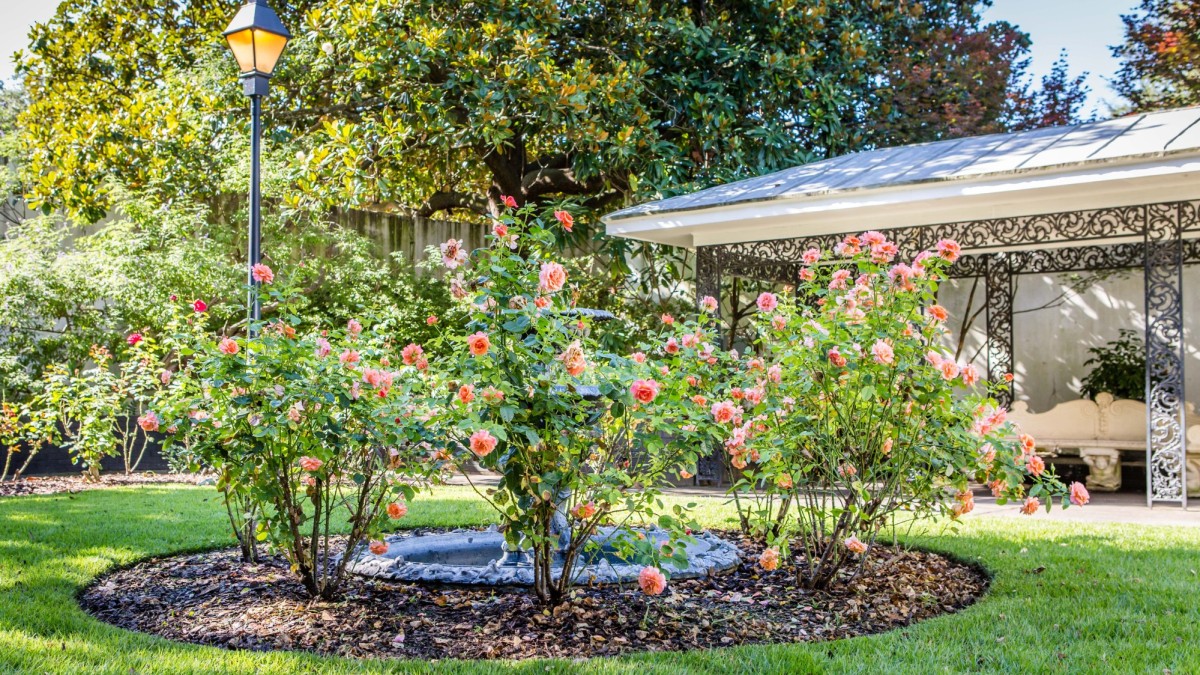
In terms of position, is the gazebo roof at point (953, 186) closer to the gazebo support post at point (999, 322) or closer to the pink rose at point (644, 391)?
the gazebo support post at point (999, 322)

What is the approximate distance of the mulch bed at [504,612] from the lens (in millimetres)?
3250

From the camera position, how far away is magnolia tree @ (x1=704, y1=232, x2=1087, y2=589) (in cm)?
370

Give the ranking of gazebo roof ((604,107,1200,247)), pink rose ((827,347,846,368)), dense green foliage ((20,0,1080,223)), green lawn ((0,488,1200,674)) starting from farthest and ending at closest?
dense green foliage ((20,0,1080,223)), gazebo roof ((604,107,1200,247)), pink rose ((827,347,846,368)), green lawn ((0,488,1200,674))

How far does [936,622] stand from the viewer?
11.4ft

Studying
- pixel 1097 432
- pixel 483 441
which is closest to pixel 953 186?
pixel 1097 432

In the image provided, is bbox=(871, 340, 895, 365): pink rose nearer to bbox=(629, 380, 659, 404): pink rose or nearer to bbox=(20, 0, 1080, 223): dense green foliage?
bbox=(629, 380, 659, 404): pink rose

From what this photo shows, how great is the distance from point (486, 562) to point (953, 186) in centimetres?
461

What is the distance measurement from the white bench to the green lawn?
300 cm

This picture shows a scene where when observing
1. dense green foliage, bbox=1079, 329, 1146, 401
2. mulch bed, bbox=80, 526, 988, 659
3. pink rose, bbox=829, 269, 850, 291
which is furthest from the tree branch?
pink rose, bbox=829, 269, 850, 291

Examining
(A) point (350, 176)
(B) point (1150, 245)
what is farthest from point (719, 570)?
(A) point (350, 176)

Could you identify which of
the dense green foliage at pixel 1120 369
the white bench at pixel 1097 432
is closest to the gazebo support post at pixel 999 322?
the dense green foliage at pixel 1120 369

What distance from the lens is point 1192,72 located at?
12914 mm

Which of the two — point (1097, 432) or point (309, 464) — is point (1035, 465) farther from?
point (1097, 432)

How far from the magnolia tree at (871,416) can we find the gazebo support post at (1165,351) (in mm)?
3602
